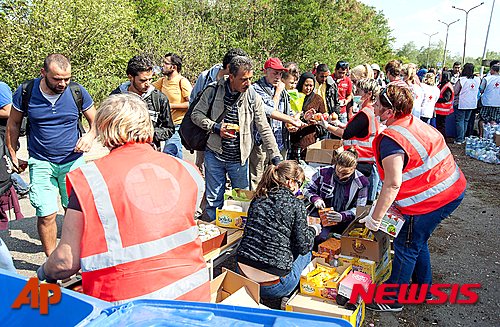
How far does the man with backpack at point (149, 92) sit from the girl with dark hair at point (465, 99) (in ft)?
28.0

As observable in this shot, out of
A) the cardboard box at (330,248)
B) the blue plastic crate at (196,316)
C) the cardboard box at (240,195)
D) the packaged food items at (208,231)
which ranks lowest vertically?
the cardboard box at (330,248)

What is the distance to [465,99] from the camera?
412 inches

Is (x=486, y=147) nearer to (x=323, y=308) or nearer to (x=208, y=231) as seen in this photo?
(x=323, y=308)

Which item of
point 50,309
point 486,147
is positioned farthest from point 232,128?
point 486,147

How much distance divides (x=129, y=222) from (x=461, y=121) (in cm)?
1074

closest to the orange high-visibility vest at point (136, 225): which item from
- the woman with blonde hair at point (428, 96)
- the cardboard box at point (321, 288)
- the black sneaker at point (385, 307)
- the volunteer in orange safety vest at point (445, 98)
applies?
the cardboard box at point (321, 288)

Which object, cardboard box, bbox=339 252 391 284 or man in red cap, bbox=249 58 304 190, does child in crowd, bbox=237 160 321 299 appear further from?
man in red cap, bbox=249 58 304 190

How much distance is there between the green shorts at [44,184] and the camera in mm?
3641

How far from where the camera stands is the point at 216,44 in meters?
16.6

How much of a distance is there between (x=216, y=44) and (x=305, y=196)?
13.2 meters

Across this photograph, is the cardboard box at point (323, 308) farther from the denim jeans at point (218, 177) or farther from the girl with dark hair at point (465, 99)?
the girl with dark hair at point (465, 99)

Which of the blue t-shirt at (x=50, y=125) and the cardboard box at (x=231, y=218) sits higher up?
the blue t-shirt at (x=50, y=125)

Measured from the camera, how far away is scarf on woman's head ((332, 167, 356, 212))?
4242mm

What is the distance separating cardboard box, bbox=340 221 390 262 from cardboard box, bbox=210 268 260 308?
1.06 meters
